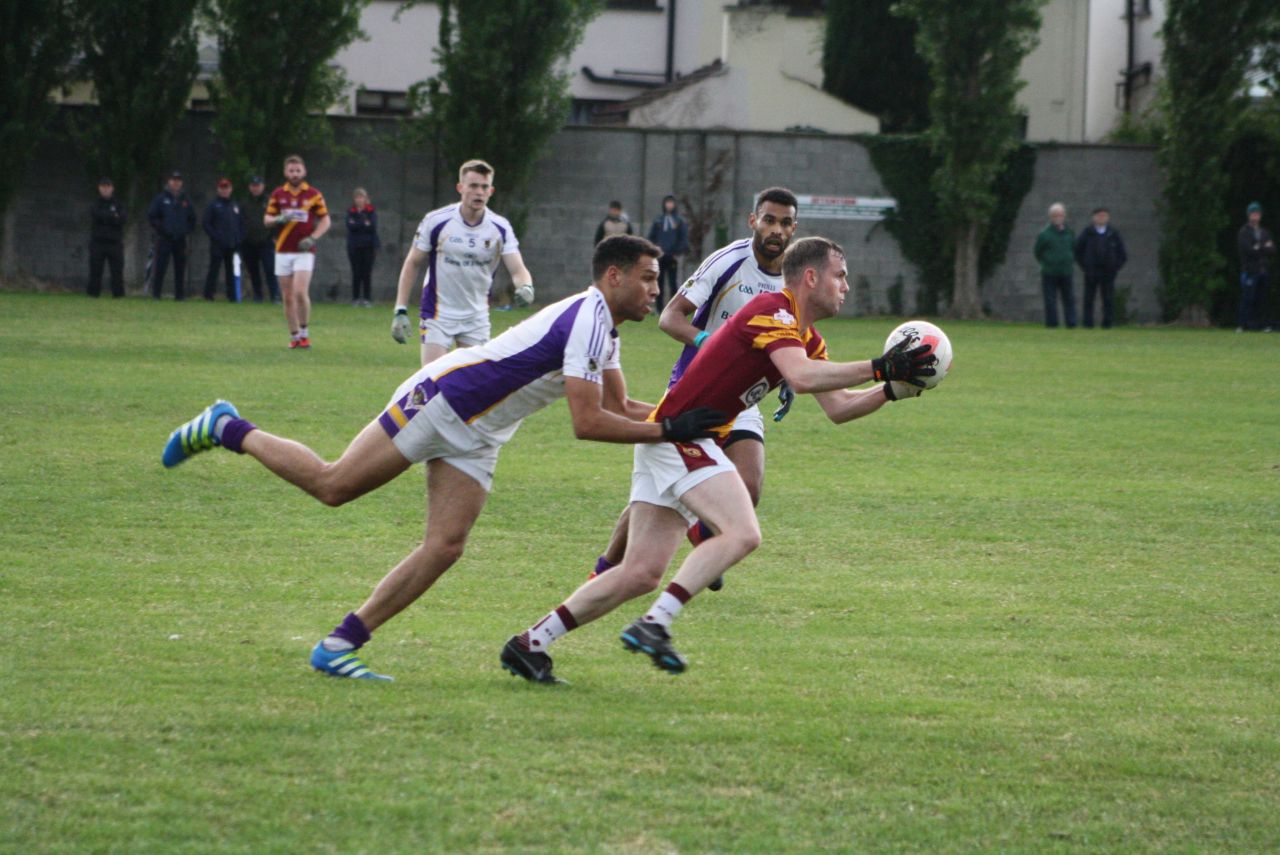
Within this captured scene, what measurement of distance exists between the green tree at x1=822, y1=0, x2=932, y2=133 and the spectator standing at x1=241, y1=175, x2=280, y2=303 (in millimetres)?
15853

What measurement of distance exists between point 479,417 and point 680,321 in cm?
269

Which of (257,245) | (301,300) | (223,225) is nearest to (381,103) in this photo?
(257,245)

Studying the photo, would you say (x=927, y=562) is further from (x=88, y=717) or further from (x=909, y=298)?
(x=909, y=298)

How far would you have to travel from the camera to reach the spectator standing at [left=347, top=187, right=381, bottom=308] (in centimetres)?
3052

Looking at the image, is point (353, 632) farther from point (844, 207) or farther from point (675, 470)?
point (844, 207)

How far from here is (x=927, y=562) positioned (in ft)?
29.5

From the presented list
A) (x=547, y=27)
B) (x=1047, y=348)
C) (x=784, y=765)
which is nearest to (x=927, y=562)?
(x=784, y=765)

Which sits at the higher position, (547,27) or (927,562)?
(547,27)

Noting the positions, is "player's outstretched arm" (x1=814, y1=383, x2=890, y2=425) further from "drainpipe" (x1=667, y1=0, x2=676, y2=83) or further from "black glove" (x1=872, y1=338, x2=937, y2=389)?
"drainpipe" (x1=667, y1=0, x2=676, y2=83)

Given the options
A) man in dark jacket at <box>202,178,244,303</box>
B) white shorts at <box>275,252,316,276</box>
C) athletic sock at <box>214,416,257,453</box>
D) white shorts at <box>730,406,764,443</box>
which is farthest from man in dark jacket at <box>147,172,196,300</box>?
athletic sock at <box>214,416,257,453</box>

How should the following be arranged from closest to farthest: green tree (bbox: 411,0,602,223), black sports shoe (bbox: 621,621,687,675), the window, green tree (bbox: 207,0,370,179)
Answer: black sports shoe (bbox: 621,621,687,675), green tree (bbox: 207,0,370,179), green tree (bbox: 411,0,602,223), the window

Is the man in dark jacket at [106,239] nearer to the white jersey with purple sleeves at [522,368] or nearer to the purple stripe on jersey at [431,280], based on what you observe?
the purple stripe on jersey at [431,280]

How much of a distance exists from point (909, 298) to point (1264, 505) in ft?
79.1

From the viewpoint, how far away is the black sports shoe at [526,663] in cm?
618
